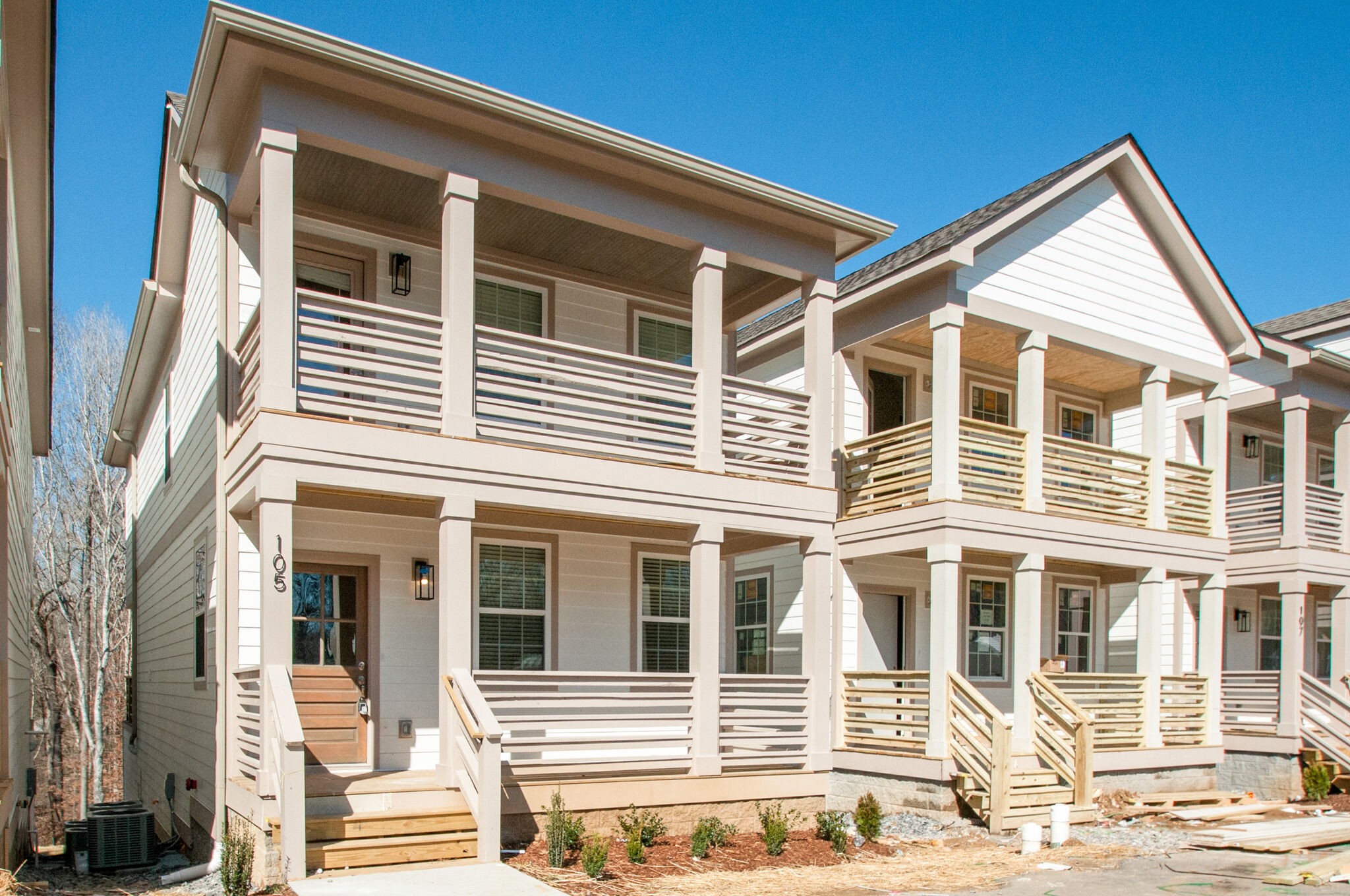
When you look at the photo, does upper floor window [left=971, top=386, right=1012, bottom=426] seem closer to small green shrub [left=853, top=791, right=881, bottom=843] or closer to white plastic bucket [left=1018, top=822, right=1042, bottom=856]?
small green shrub [left=853, top=791, right=881, bottom=843]

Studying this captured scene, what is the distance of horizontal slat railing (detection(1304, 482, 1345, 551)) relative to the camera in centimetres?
1875

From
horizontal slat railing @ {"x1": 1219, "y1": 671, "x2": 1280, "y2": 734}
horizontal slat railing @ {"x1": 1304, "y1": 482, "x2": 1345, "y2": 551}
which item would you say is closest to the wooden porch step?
horizontal slat railing @ {"x1": 1219, "y1": 671, "x2": 1280, "y2": 734}

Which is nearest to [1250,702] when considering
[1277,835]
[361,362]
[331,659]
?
[1277,835]

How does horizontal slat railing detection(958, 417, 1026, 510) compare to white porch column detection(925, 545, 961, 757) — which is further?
horizontal slat railing detection(958, 417, 1026, 510)

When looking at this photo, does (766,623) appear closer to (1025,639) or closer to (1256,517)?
(1025,639)

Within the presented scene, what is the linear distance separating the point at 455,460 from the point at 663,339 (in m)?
5.26

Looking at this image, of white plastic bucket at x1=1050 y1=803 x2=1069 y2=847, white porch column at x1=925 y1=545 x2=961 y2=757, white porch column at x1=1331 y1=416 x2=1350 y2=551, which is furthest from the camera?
white porch column at x1=1331 y1=416 x2=1350 y2=551

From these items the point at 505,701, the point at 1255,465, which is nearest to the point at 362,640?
the point at 505,701

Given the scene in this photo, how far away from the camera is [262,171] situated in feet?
31.1

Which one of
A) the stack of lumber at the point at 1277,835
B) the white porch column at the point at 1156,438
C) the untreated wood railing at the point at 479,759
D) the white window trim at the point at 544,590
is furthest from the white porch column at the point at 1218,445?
the untreated wood railing at the point at 479,759

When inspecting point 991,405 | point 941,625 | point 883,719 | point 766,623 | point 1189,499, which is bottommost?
point 883,719

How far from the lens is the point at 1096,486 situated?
1591 cm

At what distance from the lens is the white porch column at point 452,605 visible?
9.94 metres

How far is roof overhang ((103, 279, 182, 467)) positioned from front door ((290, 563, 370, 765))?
565 centimetres
